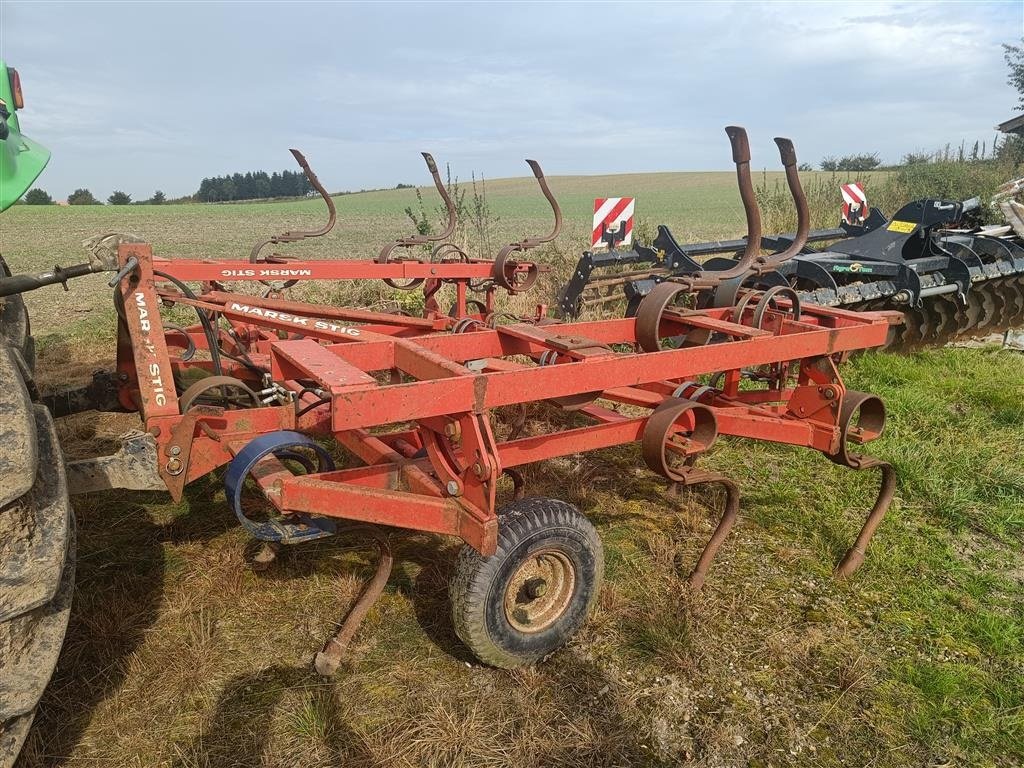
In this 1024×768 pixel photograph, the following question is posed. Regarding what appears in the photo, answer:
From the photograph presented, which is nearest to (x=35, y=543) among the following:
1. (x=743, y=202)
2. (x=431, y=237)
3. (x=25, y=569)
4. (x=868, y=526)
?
(x=25, y=569)

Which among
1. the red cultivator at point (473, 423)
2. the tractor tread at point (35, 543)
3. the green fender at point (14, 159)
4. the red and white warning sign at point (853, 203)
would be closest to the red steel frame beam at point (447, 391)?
the red cultivator at point (473, 423)

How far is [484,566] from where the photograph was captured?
7.62ft

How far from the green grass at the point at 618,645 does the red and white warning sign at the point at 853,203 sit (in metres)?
7.84

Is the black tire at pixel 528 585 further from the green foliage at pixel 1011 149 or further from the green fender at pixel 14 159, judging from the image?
the green foliage at pixel 1011 149

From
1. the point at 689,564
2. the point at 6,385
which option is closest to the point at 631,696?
the point at 689,564

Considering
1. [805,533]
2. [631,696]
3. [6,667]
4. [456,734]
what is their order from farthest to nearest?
[805,533] < [631,696] < [456,734] < [6,667]

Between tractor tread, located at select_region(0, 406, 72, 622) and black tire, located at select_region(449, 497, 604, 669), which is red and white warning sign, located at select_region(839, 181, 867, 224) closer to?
black tire, located at select_region(449, 497, 604, 669)

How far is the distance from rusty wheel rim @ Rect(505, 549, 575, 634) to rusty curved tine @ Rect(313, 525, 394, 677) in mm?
491

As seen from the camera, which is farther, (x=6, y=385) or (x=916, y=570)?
(x=916, y=570)

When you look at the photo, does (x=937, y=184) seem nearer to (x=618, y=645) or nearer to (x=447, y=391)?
(x=618, y=645)

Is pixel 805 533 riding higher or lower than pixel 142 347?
lower

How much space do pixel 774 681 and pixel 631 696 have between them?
0.54 m

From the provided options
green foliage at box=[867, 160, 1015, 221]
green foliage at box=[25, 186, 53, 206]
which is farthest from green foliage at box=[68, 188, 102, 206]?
green foliage at box=[867, 160, 1015, 221]

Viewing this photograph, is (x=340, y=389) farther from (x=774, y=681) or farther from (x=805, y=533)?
(x=805, y=533)
